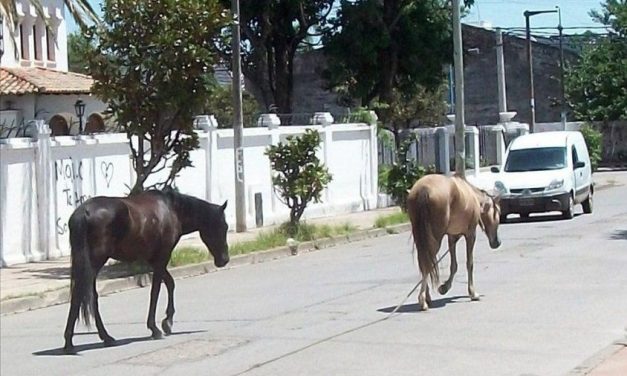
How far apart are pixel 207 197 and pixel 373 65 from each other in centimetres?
1836

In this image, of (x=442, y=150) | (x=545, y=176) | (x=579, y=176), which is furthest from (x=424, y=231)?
(x=442, y=150)

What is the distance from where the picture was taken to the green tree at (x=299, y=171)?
2530cm

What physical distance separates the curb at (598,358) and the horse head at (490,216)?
375 cm

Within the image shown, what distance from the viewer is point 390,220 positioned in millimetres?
28359

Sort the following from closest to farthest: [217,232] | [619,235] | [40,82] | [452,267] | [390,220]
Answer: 1. [217,232]
2. [452,267]
3. [619,235]
4. [390,220]
5. [40,82]

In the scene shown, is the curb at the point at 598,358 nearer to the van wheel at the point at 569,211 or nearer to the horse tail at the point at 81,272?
the horse tail at the point at 81,272

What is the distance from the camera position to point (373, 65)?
4372 cm

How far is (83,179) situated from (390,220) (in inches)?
327

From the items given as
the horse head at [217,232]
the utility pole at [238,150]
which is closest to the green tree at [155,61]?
the utility pole at [238,150]

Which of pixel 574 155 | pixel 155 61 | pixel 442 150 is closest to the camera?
pixel 155 61

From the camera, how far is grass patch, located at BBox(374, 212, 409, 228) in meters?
27.6

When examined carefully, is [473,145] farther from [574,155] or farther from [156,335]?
[156,335]

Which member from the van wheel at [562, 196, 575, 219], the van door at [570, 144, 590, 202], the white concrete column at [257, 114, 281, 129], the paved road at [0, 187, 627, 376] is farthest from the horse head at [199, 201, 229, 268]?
the van door at [570, 144, 590, 202]

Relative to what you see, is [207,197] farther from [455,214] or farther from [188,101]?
[455,214]
